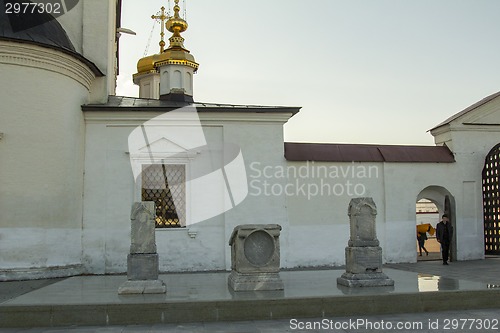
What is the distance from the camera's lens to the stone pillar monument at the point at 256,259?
10359mm

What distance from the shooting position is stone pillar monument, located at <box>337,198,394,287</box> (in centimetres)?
1057

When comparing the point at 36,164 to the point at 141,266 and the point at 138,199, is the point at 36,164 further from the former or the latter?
the point at 141,266

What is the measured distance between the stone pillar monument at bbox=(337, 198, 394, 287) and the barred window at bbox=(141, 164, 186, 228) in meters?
6.69

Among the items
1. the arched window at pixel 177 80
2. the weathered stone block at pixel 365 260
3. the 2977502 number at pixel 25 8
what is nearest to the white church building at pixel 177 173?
the 2977502 number at pixel 25 8

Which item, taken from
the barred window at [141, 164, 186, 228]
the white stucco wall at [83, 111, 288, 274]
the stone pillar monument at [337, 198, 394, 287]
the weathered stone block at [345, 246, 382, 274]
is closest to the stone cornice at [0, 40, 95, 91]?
the white stucco wall at [83, 111, 288, 274]

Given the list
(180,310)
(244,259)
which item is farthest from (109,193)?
(180,310)

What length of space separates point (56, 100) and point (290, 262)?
26.9 feet

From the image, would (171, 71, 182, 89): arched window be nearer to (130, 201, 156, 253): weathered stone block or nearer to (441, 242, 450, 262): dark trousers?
(441, 242, 450, 262): dark trousers

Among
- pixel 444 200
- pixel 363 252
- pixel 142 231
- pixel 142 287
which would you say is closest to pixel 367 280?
pixel 363 252

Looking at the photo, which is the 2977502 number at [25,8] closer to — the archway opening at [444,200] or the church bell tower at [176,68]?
the church bell tower at [176,68]

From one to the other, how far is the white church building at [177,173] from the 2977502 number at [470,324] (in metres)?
8.34

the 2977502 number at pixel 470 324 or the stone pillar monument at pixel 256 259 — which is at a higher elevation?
the stone pillar monument at pixel 256 259

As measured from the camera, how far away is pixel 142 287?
1006 centimetres

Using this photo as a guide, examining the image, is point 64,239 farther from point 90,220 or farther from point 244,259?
point 244,259
